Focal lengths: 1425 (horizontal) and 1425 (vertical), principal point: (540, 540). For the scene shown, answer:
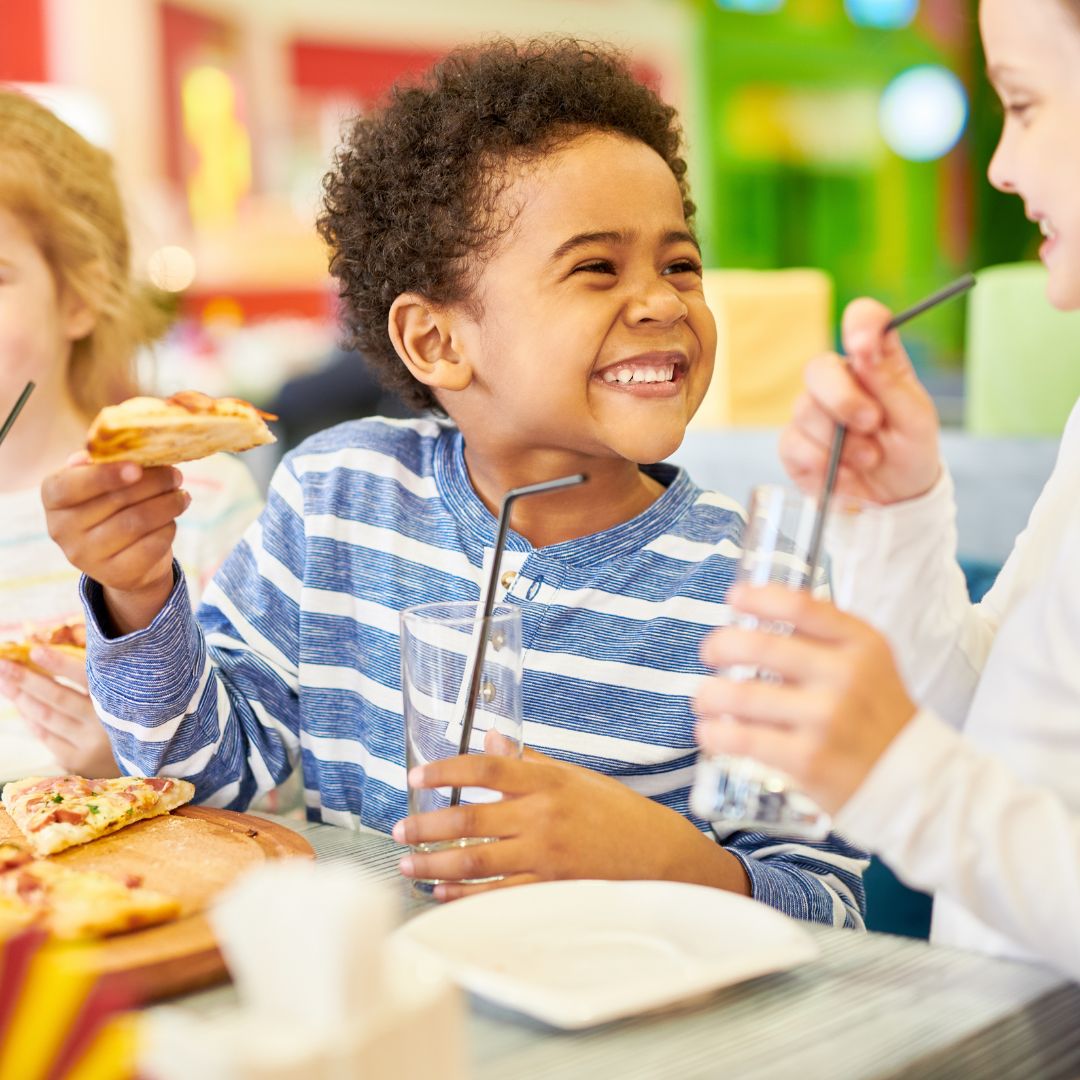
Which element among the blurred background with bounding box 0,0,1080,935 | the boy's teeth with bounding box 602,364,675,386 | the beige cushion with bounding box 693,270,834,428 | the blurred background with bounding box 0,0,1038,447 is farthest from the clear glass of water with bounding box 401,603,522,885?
the blurred background with bounding box 0,0,1038,447

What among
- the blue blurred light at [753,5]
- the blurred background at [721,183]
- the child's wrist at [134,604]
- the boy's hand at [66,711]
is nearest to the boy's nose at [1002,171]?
Answer: the child's wrist at [134,604]

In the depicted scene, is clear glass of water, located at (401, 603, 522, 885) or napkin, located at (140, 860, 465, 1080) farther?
clear glass of water, located at (401, 603, 522, 885)

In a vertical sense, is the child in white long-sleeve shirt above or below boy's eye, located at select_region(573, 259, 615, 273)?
below

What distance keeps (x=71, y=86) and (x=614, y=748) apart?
6.37 meters

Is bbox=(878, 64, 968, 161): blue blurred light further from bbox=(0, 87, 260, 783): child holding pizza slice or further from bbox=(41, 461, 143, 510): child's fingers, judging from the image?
bbox=(41, 461, 143, 510): child's fingers

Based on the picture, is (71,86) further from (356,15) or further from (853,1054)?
(853,1054)

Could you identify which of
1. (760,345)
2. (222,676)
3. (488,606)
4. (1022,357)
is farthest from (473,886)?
(760,345)

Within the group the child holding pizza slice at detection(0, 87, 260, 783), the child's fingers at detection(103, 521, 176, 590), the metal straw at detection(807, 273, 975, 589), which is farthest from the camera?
the child holding pizza slice at detection(0, 87, 260, 783)

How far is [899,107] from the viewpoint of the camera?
10.2 m

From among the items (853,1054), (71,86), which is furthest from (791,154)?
(853,1054)

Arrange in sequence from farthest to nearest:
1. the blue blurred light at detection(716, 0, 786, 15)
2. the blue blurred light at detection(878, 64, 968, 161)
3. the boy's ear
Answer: the blue blurred light at detection(878, 64, 968, 161) < the blue blurred light at detection(716, 0, 786, 15) < the boy's ear

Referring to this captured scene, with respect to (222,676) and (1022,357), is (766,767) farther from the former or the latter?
(1022,357)

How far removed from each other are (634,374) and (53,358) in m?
0.82

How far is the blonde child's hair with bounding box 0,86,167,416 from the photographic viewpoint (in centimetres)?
170
